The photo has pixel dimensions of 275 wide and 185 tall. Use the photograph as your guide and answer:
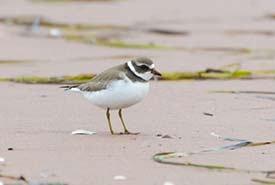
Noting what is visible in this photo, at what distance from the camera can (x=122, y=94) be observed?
6535mm

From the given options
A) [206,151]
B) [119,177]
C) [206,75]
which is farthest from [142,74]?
[206,75]

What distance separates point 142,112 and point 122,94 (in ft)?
2.87

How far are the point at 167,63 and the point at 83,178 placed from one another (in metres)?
4.39

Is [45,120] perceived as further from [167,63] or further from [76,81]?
[167,63]

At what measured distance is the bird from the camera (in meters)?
6.54

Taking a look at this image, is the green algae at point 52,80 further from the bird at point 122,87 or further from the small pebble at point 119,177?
the small pebble at point 119,177

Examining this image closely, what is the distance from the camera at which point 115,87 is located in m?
6.57

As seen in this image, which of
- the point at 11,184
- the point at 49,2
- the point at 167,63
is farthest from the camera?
the point at 49,2

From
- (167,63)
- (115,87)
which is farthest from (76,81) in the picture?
(115,87)

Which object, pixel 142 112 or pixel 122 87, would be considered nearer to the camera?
pixel 122 87

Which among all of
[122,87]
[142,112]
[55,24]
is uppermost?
[122,87]

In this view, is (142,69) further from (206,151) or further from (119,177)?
(119,177)

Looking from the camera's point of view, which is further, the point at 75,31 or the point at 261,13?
the point at 261,13

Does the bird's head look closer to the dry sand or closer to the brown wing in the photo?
the brown wing
